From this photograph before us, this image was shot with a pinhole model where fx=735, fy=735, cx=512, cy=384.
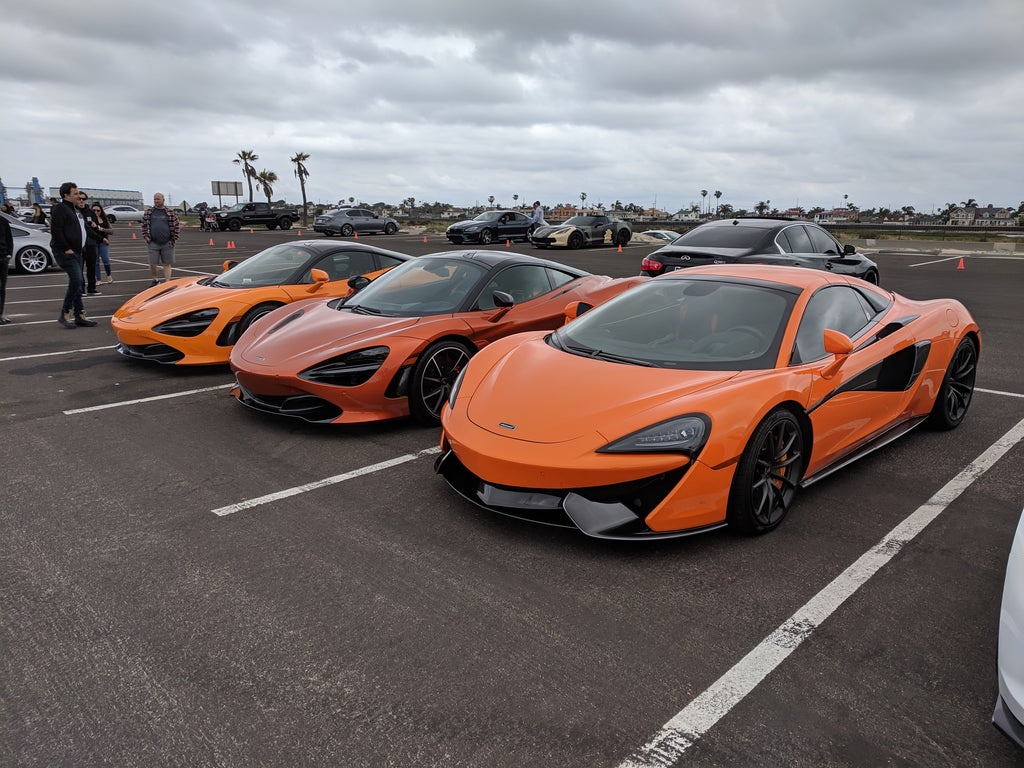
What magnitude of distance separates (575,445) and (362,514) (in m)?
1.35

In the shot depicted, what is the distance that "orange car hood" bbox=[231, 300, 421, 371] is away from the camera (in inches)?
215

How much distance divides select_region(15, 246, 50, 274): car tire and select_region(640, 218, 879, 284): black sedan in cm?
1419

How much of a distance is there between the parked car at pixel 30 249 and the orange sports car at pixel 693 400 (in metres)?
16.2

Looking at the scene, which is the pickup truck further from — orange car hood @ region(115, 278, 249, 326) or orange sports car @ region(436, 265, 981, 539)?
orange sports car @ region(436, 265, 981, 539)

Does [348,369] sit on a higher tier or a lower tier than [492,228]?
lower

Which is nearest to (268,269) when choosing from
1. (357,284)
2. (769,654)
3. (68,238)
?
(357,284)

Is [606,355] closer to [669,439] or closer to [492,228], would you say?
[669,439]

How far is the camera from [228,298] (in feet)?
24.7

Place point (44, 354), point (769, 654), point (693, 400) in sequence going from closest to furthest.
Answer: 1. point (769, 654)
2. point (693, 400)
3. point (44, 354)

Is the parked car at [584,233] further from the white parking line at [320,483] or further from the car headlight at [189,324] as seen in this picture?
the white parking line at [320,483]

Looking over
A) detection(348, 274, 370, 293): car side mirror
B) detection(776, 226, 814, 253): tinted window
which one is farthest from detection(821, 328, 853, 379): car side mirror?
detection(776, 226, 814, 253): tinted window

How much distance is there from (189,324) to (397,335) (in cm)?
289

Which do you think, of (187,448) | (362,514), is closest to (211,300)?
(187,448)

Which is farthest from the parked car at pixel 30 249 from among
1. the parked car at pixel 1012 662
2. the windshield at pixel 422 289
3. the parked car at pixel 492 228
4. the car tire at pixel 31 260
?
the parked car at pixel 1012 662
